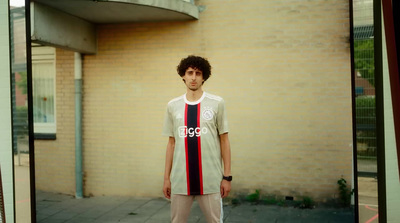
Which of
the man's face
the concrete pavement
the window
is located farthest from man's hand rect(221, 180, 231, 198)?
the window

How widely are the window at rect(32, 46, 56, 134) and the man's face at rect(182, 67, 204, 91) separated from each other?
16.2ft

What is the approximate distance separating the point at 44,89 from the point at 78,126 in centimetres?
130

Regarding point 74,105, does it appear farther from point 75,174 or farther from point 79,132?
point 75,174

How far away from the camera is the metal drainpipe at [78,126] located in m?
7.75

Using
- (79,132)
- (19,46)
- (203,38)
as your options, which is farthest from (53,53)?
(19,46)

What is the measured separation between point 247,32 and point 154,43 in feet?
5.53

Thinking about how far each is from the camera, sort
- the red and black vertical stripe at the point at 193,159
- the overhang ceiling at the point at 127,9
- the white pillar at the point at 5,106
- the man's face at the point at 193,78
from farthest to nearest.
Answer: the overhang ceiling at the point at 127,9 < the white pillar at the point at 5,106 < the man's face at the point at 193,78 < the red and black vertical stripe at the point at 193,159

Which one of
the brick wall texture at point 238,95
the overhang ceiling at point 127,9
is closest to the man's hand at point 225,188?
the brick wall texture at point 238,95

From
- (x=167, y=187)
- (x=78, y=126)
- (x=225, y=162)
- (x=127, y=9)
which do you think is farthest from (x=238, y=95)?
(x=167, y=187)

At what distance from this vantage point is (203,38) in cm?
721

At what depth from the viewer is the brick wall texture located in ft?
21.9

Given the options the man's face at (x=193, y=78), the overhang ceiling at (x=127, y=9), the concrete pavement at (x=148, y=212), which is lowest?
the concrete pavement at (x=148, y=212)

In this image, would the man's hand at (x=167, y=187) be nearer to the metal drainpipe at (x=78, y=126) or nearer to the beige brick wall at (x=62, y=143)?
the metal drainpipe at (x=78, y=126)

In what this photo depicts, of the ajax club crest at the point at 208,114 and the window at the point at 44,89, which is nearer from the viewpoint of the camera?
the ajax club crest at the point at 208,114
